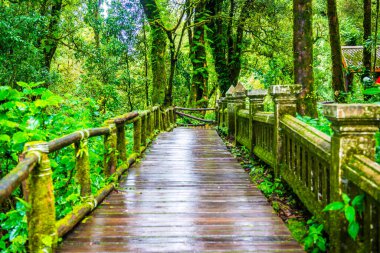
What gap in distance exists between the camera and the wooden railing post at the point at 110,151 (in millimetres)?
5855

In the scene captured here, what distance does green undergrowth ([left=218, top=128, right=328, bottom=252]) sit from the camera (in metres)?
3.60

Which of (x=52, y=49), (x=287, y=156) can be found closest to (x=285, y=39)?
(x=52, y=49)

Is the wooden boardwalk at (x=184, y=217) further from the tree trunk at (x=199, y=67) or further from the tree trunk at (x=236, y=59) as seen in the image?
the tree trunk at (x=236, y=59)

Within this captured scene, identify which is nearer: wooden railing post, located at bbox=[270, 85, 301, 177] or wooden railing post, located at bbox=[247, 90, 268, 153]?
wooden railing post, located at bbox=[270, 85, 301, 177]

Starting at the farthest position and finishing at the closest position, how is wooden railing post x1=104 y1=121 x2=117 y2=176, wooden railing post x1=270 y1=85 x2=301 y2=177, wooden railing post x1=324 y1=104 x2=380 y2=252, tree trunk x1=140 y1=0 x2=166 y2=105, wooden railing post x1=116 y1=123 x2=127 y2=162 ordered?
1. tree trunk x1=140 y1=0 x2=166 y2=105
2. wooden railing post x1=116 y1=123 x2=127 y2=162
3. wooden railing post x1=104 y1=121 x2=117 y2=176
4. wooden railing post x1=270 y1=85 x2=301 y2=177
5. wooden railing post x1=324 y1=104 x2=380 y2=252

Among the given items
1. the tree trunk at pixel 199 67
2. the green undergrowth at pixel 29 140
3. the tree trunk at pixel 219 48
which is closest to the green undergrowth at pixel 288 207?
the green undergrowth at pixel 29 140

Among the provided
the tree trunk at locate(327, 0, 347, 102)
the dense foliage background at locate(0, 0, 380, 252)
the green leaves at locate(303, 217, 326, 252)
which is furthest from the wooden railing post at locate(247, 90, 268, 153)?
the tree trunk at locate(327, 0, 347, 102)

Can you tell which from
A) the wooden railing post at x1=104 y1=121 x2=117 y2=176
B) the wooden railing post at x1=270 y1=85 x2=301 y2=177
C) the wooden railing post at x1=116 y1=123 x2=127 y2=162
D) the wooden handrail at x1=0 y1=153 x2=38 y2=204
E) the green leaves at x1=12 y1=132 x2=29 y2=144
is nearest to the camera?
the wooden handrail at x1=0 y1=153 x2=38 y2=204

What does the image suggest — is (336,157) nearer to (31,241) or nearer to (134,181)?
(31,241)

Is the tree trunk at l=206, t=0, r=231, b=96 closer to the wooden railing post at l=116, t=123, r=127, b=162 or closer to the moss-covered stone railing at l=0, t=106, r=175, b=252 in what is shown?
the wooden railing post at l=116, t=123, r=127, b=162

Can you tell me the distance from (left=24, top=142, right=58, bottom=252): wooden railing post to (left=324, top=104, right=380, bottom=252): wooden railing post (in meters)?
2.40

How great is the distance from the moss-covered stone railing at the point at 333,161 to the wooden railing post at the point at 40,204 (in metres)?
2.43

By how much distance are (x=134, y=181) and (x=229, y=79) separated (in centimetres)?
1474

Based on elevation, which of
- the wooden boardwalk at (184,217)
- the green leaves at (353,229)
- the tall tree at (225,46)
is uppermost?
the tall tree at (225,46)
